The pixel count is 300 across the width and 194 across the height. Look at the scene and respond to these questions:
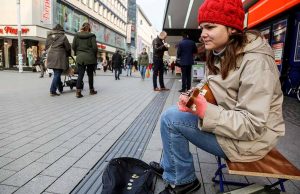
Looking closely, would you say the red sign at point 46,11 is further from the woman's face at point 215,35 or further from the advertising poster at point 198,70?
the woman's face at point 215,35

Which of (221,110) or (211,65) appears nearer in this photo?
(221,110)

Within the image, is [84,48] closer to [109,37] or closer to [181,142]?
[181,142]

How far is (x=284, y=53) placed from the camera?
406 inches

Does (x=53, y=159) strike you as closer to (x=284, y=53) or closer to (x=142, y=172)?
(x=142, y=172)

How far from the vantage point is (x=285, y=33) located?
403 inches

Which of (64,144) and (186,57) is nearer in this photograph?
(64,144)

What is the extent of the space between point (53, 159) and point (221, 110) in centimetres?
208

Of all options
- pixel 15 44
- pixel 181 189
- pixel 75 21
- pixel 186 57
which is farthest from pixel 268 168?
pixel 75 21

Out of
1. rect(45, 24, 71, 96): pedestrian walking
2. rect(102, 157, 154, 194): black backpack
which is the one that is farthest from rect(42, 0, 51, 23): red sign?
rect(102, 157, 154, 194): black backpack

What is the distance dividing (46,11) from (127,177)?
29.5m

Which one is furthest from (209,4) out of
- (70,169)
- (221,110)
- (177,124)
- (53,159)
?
(53,159)

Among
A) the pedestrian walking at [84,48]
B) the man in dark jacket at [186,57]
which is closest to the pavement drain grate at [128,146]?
the pedestrian walking at [84,48]

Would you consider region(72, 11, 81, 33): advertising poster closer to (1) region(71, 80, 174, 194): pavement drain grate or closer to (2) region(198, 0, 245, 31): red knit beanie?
(1) region(71, 80, 174, 194): pavement drain grate

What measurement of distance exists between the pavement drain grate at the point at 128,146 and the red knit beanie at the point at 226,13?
5.31 feet
